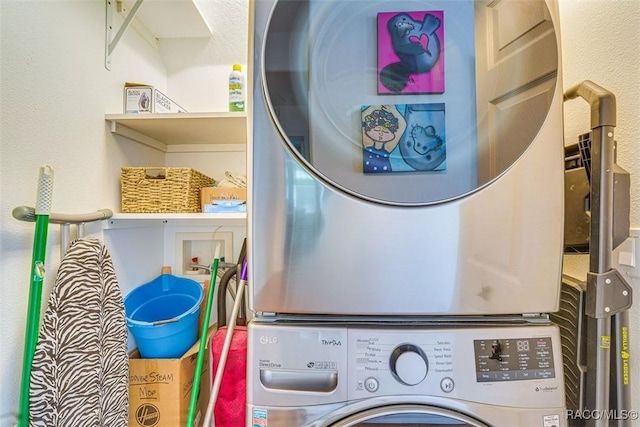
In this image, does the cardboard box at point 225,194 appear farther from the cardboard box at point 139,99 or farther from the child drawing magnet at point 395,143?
the child drawing magnet at point 395,143

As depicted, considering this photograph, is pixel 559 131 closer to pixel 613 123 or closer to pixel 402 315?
pixel 613 123

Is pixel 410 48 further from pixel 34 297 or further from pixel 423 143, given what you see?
pixel 34 297

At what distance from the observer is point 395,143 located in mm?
667

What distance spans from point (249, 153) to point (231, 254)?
0.98 meters

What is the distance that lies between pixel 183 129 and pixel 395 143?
966 millimetres

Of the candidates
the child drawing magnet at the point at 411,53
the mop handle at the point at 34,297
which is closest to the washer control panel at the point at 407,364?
the child drawing magnet at the point at 411,53

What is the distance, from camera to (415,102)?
686 mm

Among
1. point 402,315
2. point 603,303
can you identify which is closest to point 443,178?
point 402,315

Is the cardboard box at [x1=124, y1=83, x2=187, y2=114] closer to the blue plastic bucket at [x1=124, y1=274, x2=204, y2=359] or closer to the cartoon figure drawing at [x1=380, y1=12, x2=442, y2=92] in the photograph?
the blue plastic bucket at [x1=124, y1=274, x2=204, y2=359]

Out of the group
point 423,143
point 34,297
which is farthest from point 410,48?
point 34,297

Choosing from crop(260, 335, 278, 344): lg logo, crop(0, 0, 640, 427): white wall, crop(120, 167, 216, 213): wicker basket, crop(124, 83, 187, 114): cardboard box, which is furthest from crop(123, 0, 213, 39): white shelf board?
crop(260, 335, 278, 344): lg logo

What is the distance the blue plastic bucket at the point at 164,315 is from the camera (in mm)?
1167

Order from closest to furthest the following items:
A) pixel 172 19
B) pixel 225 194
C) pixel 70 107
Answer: pixel 70 107, pixel 225 194, pixel 172 19

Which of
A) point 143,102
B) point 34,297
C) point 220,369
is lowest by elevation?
point 220,369
